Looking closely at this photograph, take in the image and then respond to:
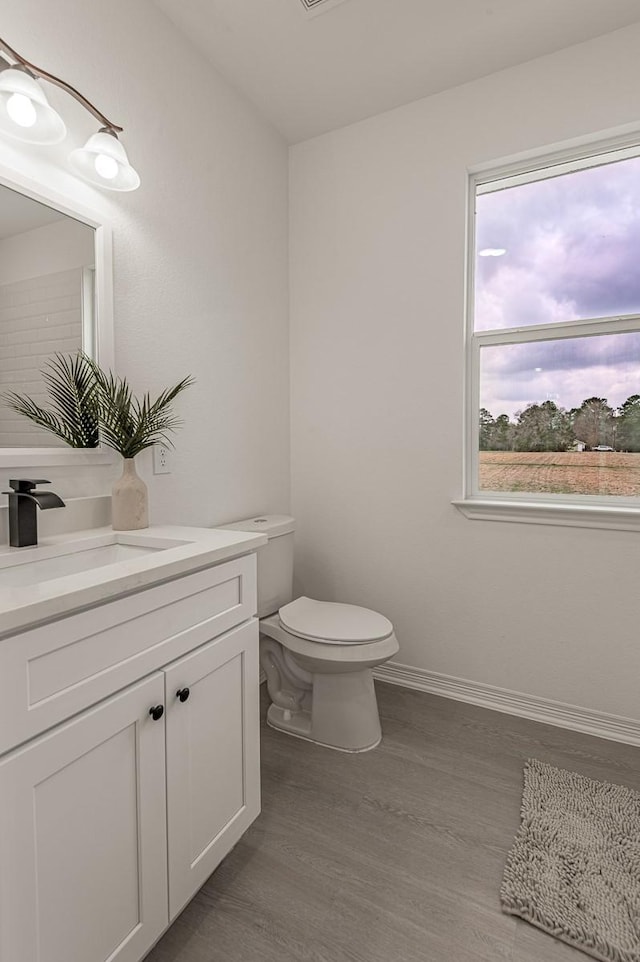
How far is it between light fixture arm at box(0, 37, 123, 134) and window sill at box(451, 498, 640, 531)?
183 centimetres

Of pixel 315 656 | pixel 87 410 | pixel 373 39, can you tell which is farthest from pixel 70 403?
pixel 373 39

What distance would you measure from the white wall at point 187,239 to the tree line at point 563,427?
1.04 meters

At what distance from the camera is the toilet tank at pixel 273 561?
2.02m

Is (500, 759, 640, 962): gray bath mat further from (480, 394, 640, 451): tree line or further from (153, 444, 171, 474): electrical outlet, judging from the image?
(153, 444, 171, 474): electrical outlet

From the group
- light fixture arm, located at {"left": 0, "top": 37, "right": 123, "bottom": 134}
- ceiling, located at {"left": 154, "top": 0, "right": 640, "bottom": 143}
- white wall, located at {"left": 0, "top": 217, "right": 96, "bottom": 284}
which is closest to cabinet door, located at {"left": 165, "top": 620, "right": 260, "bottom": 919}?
white wall, located at {"left": 0, "top": 217, "right": 96, "bottom": 284}

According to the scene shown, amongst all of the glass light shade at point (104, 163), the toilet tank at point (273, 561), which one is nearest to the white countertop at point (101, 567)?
the toilet tank at point (273, 561)

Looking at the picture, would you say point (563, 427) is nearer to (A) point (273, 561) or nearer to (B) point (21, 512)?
(A) point (273, 561)

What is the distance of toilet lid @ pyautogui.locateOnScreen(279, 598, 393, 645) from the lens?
71.2 inches

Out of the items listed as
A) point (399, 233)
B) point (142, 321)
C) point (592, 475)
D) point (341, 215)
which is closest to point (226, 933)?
point (142, 321)

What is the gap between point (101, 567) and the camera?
3.52ft

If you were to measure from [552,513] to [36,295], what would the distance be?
6.34ft

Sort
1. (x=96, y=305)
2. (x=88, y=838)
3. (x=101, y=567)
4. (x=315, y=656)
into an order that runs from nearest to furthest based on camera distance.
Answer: (x=88, y=838), (x=101, y=567), (x=96, y=305), (x=315, y=656)

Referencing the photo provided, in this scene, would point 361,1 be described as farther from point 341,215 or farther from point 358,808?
point 358,808

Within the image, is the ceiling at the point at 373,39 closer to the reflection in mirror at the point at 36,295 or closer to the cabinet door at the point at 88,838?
the reflection in mirror at the point at 36,295
